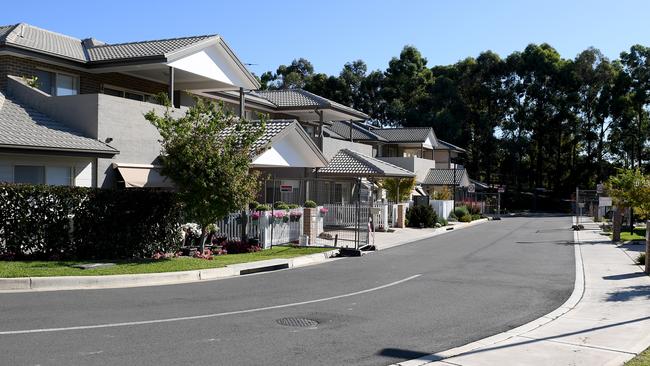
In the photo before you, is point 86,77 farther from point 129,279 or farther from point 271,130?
point 129,279

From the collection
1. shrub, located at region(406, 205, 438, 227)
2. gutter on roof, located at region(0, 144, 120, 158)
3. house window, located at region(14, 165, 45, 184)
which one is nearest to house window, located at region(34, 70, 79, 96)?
house window, located at region(14, 165, 45, 184)

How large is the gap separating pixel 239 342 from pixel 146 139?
14.0 m

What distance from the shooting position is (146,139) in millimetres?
20453

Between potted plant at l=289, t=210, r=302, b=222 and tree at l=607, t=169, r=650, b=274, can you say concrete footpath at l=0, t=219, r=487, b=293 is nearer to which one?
potted plant at l=289, t=210, r=302, b=222

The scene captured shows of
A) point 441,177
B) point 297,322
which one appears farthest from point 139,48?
point 441,177

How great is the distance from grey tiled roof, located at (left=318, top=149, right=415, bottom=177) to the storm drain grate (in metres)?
21.7

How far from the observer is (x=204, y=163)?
54.1 ft

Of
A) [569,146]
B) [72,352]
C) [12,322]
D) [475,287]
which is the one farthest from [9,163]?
[569,146]

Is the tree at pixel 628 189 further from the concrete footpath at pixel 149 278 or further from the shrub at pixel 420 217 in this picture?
the concrete footpath at pixel 149 278

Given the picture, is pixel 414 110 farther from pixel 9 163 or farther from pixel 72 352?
pixel 72 352

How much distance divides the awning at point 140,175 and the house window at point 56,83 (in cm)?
459

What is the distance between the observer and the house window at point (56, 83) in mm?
21188

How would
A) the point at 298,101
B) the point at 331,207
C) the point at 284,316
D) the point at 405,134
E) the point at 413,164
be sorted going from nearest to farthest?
the point at 284,316 → the point at 331,207 → the point at 298,101 → the point at 413,164 → the point at 405,134

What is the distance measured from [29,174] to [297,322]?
1144 centimetres
